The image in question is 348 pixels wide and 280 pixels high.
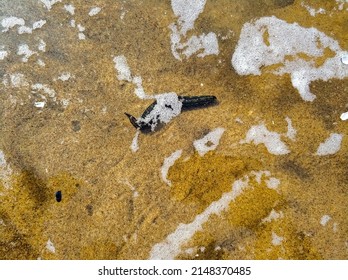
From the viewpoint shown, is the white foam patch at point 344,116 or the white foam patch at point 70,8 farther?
the white foam patch at point 70,8

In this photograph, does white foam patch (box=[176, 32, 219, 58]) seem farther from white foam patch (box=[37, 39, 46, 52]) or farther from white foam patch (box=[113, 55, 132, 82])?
white foam patch (box=[37, 39, 46, 52])

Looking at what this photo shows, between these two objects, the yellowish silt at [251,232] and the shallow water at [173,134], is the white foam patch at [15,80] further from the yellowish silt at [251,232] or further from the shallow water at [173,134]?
the yellowish silt at [251,232]

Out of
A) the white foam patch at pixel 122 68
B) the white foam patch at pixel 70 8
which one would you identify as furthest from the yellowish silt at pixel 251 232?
the white foam patch at pixel 70 8

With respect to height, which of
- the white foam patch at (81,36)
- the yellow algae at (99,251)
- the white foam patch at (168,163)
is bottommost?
the yellow algae at (99,251)

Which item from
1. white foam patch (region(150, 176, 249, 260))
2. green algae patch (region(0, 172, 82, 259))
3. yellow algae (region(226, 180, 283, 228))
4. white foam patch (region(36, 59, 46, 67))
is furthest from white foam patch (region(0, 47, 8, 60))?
yellow algae (region(226, 180, 283, 228))

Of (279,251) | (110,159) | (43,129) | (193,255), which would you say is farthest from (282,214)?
(43,129)

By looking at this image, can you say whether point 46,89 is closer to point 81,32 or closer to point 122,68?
point 81,32
